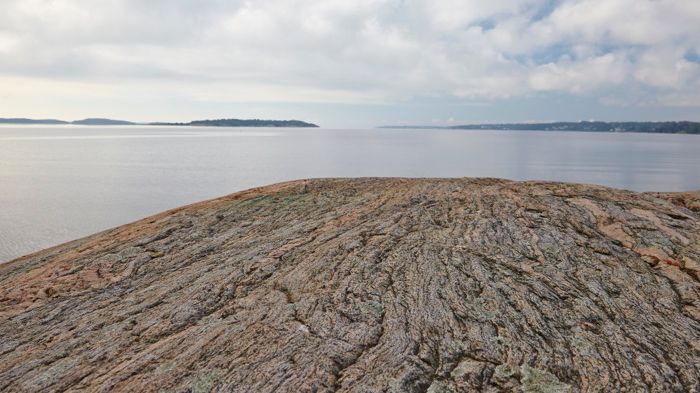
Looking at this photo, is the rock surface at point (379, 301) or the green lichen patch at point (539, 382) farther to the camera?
the rock surface at point (379, 301)

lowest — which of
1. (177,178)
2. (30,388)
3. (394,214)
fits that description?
(177,178)

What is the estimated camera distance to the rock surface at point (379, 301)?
6.56 m

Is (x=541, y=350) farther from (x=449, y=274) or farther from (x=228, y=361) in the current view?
(x=228, y=361)

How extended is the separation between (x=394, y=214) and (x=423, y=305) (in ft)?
13.4

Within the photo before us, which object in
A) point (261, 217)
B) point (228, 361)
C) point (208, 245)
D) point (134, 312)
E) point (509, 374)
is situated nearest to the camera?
point (509, 374)

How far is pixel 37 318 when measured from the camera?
29.2ft

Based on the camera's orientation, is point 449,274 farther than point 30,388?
Yes

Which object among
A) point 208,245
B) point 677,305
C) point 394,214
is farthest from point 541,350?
point 208,245

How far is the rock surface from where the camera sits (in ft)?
21.5

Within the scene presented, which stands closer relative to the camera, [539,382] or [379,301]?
[539,382]

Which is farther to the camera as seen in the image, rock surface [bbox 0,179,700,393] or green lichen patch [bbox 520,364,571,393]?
rock surface [bbox 0,179,700,393]

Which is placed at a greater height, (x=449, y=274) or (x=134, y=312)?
(x=449, y=274)

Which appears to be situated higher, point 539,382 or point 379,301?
point 379,301

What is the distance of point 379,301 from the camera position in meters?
8.09
